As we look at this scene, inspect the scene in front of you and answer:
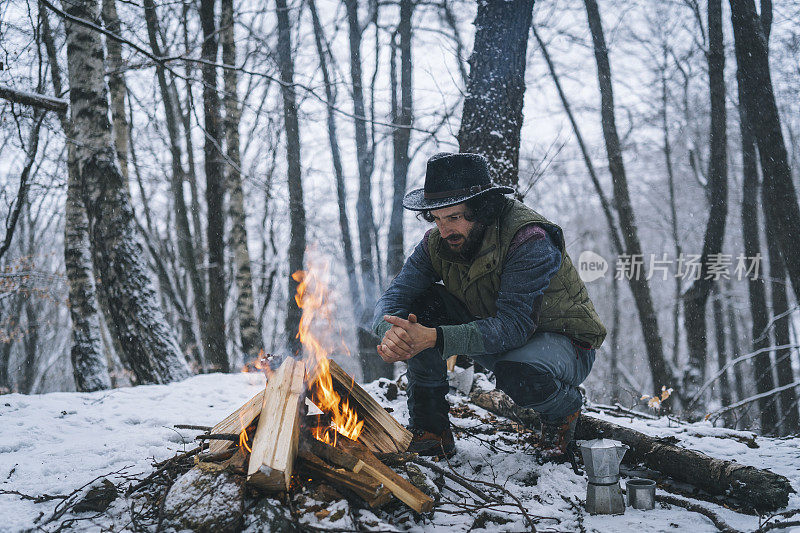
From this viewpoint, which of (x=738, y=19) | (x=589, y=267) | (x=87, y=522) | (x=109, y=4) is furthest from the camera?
(x=589, y=267)

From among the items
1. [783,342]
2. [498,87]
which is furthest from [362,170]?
[783,342]

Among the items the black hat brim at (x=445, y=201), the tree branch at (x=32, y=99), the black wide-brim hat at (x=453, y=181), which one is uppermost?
the tree branch at (x=32, y=99)

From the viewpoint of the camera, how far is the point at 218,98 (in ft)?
28.3

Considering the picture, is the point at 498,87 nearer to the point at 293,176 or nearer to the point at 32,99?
the point at 32,99

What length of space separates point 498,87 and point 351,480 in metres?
3.79

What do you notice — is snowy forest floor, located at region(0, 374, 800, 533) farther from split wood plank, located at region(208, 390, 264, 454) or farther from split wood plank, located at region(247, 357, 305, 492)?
split wood plank, located at region(208, 390, 264, 454)

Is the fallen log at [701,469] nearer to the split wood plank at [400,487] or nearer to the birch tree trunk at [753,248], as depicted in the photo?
the split wood plank at [400,487]

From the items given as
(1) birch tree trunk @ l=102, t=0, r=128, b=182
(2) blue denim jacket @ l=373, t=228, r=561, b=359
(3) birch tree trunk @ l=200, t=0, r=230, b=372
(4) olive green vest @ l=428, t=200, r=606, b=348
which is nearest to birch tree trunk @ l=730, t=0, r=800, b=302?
(4) olive green vest @ l=428, t=200, r=606, b=348

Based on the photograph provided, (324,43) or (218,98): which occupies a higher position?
(324,43)

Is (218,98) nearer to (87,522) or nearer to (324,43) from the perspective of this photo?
(324,43)

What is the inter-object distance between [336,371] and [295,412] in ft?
1.21

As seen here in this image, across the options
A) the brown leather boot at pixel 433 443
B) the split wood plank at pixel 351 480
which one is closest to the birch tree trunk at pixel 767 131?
the brown leather boot at pixel 433 443

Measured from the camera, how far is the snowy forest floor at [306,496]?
211cm

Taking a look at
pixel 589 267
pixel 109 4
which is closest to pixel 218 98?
pixel 109 4
